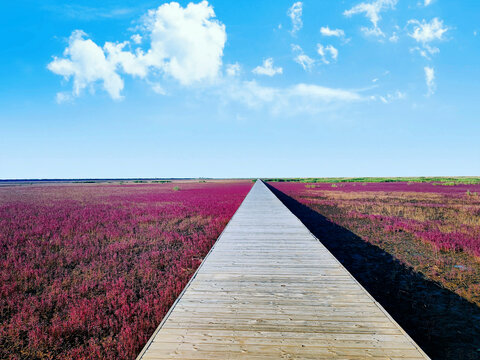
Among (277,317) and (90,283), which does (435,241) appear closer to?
(277,317)

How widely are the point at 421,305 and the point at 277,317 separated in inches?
156

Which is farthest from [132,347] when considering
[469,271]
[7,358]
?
[469,271]

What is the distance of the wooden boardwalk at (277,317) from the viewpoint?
2697 millimetres

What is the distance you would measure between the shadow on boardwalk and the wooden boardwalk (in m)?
1.44

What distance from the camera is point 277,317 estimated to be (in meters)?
3.29

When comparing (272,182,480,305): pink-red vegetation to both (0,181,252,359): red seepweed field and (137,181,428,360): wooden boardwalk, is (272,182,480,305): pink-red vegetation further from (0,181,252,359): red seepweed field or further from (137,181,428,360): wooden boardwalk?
(0,181,252,359): red seepweed field

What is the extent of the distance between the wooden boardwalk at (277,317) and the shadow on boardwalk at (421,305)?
4.73ft

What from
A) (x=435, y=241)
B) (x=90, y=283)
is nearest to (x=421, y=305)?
(x=435, y=241)

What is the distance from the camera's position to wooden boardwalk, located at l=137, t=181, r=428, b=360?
2697 millimetres

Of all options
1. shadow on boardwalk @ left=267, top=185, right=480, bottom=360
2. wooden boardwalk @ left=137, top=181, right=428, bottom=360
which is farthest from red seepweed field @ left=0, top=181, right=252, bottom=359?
shadow on boardwalk @ left=267, top=185, right=480, bottom=360

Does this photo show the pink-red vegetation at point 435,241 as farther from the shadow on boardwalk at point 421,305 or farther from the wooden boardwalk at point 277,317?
the wooden boardwalk at point 277,317

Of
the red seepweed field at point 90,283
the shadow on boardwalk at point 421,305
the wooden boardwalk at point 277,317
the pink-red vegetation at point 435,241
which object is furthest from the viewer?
the pink-red vegetation at point 435,241

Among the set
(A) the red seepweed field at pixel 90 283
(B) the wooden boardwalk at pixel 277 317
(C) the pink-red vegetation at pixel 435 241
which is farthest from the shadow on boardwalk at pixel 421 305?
(A) the red seepweed field at pixel 90 283

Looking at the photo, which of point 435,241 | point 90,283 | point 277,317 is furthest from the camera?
point 435,241
